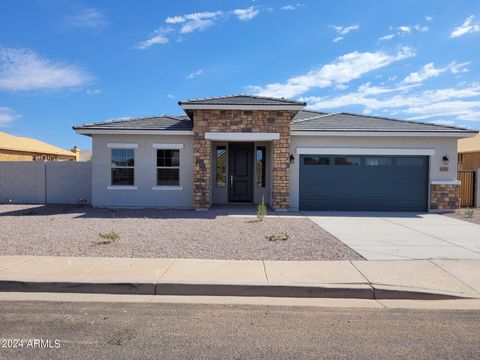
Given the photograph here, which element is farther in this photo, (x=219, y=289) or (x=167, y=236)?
(x=167, y=236)

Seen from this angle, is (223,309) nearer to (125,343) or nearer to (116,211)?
(125,343)

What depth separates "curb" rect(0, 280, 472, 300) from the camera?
5.31 m

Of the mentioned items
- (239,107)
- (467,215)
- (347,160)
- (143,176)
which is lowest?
(467,215)

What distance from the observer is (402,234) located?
31.6 ft

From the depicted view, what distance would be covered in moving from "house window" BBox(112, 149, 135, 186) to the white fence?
2389 mm

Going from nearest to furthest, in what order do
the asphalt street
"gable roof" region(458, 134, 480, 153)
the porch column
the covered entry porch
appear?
1. the asphalt street
2. the porch column
3. the covered entry porch
4. "gable roof" region(458, 134, 480, 153)

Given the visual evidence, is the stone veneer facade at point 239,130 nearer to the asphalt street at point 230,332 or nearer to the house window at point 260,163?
the house window at point 260,163

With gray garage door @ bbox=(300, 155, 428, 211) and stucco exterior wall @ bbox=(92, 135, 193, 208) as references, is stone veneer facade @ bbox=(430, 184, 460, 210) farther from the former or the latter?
stucco exterior wall @ bbox=(92, 135, 193, 208)

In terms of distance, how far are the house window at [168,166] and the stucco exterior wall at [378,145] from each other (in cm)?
467

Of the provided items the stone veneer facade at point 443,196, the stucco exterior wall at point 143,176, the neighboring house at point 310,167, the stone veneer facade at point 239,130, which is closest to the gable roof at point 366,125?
the neighboring house at point 310,167

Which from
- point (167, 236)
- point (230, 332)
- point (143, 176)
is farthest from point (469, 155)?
point (230, 332)

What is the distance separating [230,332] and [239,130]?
33.0 ft

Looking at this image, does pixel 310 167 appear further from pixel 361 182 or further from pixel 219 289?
pixel 219 289

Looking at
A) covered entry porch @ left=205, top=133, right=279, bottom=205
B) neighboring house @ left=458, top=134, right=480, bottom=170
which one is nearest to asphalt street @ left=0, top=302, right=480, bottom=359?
covered entry porch @ left=205, top=133, right=279, bottom=205
